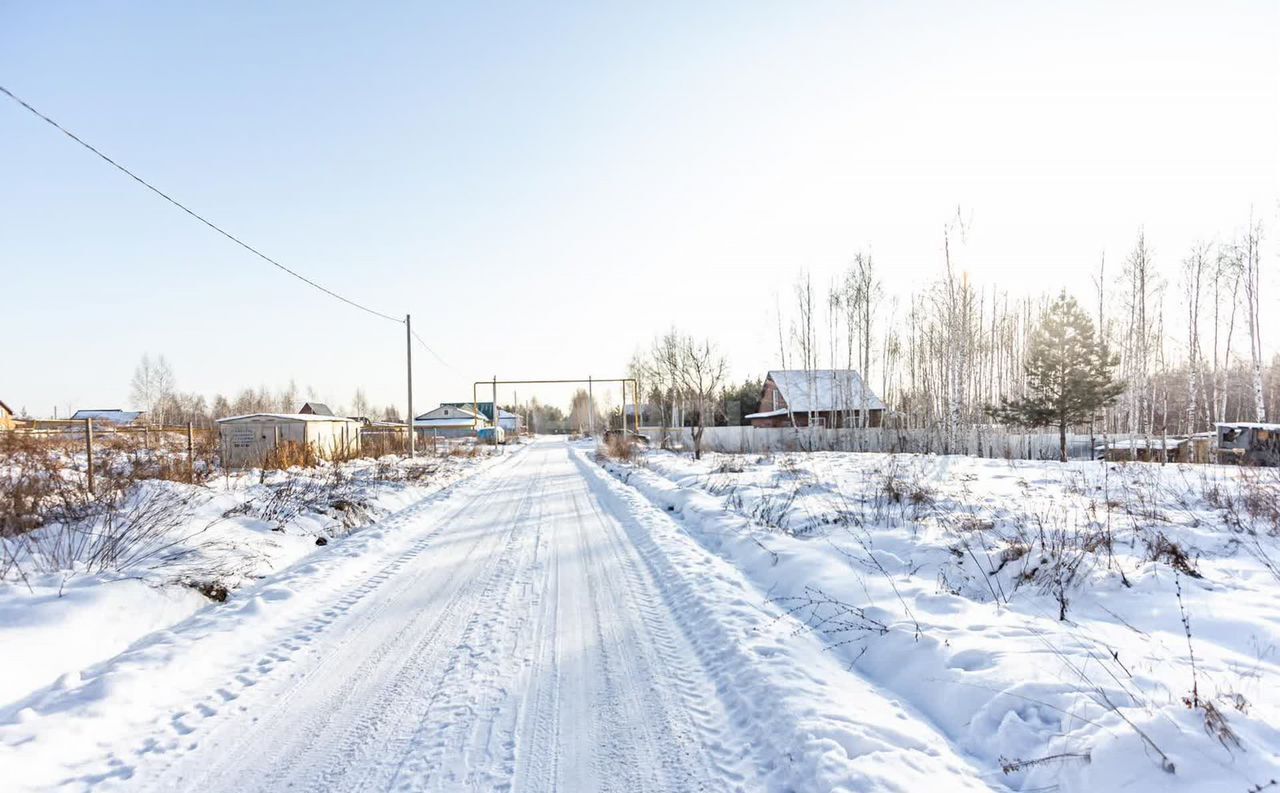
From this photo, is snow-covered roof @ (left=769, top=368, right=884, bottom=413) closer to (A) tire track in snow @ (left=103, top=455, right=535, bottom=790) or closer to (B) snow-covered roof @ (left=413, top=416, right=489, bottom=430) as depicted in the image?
(A) tire track in snow @ (left=103, top=455, right=535, bottom=790)

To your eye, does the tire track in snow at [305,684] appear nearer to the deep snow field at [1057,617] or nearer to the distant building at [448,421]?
the deep snow field at [1057,617]

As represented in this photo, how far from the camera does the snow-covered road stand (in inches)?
110

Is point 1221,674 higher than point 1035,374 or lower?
lower

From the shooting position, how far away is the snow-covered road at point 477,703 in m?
2.81

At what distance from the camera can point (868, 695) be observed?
3.62 m

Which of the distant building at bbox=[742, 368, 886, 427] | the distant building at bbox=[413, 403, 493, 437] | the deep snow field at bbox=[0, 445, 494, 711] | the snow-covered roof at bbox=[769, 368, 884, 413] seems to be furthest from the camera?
the distant building at bbox=[413, 403, 493, 437]

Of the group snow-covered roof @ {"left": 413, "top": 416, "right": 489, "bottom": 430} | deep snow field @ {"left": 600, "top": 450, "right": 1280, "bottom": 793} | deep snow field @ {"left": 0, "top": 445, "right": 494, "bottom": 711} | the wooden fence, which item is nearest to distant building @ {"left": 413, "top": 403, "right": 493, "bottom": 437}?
snow-covered roof @ {"left": 413, "top": 416, "right": 489, "bottom": 430}

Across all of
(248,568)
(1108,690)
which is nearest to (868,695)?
(1108,690)

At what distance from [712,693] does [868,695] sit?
1.00 m

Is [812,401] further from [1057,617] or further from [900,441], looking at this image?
[1057,617]

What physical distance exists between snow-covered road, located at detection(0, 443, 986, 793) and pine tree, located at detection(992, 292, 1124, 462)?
2416cm

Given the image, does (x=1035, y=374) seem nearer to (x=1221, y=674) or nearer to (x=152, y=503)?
(x=1221, y=674)

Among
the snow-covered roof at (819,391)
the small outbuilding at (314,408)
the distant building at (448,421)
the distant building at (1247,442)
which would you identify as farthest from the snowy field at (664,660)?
the small outbuilding at (314,408)

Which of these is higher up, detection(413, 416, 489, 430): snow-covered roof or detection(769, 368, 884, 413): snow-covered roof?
detection(769, 368, 884, 413): snow-covered roof
